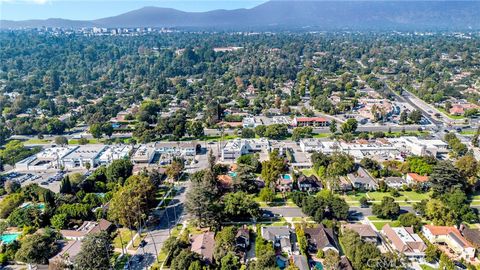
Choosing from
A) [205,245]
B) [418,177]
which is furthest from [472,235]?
[205,245]

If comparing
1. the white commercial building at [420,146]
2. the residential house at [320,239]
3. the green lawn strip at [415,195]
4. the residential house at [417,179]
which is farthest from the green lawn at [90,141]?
the white commercial building at [420,146]

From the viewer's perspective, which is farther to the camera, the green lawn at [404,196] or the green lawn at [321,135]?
the green lawn at [321,135]

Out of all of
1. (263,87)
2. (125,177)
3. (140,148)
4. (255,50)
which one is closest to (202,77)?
(263,87)

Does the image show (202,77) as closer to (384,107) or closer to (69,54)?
(384,107)

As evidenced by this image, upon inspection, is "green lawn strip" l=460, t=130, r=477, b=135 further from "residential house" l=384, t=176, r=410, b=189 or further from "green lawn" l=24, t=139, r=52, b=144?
"green lawn" l=24, t=139, r=52, b=144

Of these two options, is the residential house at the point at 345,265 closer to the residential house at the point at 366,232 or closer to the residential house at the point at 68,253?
the residential house at the point at 366,232

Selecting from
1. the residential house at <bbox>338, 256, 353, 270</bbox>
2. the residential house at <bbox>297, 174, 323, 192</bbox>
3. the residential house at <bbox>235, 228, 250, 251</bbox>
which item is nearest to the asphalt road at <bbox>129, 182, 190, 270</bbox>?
the residential house at <bbox>235, 228, 250, 251</bbox>
